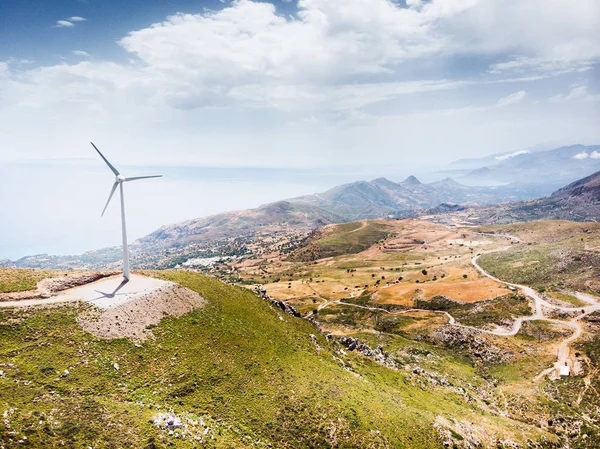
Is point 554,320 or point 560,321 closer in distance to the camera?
point 560,321

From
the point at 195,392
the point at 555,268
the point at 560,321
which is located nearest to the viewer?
the point at 195,392

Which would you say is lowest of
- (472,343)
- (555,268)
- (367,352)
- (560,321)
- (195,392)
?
(472,343)

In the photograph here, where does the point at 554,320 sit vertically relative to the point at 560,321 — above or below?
below

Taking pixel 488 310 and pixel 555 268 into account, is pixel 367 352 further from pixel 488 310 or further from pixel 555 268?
pixel 555 268

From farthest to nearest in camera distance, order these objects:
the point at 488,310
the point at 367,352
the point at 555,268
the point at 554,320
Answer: the point at 555,268
the point at 488,310
the point at 554,320
the point at 367,352

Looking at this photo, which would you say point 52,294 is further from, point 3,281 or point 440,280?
point 440,280

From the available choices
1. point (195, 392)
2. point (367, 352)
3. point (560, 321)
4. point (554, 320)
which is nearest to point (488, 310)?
point (554, 320)

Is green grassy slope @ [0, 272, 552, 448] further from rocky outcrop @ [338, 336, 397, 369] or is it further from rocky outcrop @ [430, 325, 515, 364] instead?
rocky outcrop @ [430, 325, 515, 364]

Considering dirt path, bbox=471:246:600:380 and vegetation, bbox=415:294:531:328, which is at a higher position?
dirt path, bbox=471:246:600:380

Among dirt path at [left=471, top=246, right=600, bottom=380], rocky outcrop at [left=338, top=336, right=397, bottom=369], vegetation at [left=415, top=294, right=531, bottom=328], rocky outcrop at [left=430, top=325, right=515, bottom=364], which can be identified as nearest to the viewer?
rocky outcrop at [left=338, top=336, right=397, bottom=369]

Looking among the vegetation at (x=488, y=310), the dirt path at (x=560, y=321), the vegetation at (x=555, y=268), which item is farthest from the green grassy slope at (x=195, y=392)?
the vegetation at (x=555, y=268)

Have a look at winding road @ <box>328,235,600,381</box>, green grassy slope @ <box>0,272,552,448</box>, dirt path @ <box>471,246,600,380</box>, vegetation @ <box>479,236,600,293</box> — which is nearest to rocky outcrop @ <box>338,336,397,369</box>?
green grassy slope @ <box>0,272,552,448</box>
